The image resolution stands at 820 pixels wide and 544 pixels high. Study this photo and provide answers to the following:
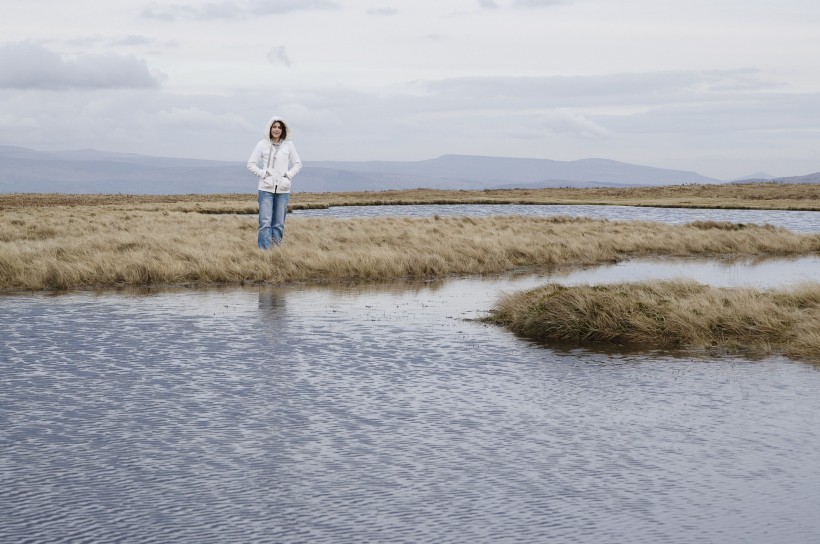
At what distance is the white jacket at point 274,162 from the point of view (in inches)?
992

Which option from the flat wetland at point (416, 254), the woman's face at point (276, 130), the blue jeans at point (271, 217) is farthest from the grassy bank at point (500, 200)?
the woman's face at point (276, 130)

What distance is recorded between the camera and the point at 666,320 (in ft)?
52.4

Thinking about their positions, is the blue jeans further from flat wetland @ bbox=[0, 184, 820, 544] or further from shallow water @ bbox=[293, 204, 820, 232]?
shallow water @ bbox=[293, 204, 820, 232]

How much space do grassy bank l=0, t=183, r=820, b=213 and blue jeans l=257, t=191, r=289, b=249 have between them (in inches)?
1356

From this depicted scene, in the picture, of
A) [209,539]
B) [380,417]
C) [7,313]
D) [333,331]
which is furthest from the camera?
[7,313]

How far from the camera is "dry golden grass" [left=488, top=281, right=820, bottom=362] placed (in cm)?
1529

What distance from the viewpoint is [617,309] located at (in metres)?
16.1

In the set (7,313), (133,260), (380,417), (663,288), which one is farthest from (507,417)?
(133,260)

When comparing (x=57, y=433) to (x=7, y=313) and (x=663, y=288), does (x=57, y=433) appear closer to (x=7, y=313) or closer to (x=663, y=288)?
(x=7, y=313)

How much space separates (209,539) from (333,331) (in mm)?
9241

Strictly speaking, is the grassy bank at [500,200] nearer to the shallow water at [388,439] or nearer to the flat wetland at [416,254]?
the flat wetland at [416,254]

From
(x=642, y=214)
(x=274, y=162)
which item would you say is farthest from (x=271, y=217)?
(x=642, y=214)

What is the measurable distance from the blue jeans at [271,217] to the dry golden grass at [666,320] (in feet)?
33.3

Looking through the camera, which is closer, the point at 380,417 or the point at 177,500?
the point at 177,500
